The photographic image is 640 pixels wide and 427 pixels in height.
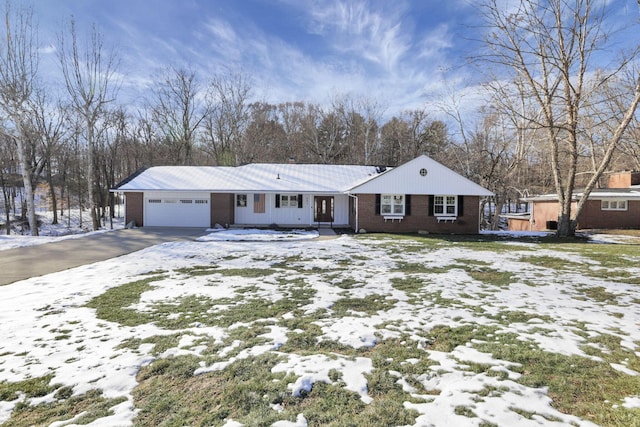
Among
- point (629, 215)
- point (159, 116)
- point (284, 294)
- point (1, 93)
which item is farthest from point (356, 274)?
point (159, 116)

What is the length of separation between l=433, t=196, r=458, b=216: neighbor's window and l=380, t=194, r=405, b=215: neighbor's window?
6.17 ft

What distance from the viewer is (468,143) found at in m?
28.0

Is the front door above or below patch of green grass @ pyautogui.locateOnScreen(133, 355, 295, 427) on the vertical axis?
above

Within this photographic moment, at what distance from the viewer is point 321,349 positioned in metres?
3.92

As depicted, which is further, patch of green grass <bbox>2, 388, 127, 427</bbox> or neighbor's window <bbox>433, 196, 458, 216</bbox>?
neighbor's window <bbox>433, 196, 458, 216</bbox>

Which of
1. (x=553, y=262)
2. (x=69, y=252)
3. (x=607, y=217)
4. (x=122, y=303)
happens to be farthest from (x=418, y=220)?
(x=69, y=252)

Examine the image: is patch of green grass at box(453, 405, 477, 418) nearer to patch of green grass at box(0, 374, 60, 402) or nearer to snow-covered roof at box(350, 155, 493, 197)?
patch of green grass at box(0, 374, 60, 402)

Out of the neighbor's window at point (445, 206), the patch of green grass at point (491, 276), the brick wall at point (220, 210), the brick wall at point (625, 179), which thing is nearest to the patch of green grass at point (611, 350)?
the patch of green grass at point (491, 276)

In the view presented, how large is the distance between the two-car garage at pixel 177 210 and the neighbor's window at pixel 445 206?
13213 millimetres

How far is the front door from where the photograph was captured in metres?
20.1

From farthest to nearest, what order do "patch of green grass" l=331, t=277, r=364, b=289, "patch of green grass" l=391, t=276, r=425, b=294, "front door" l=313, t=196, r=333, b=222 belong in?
"front door" l=313, t=196, r=333, b=222 → "patch of green grass" l=331, t=277, r=364, b=289 → "patch of green grass" l=391, t=276, r=425, b=294

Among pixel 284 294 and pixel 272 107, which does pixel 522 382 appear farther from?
pixel 272 107

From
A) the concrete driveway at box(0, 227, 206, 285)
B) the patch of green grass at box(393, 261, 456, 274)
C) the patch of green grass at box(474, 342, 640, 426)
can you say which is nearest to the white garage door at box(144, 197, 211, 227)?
the concrete driveway at box(0, 227, 206, 285)

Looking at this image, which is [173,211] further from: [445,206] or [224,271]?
[445,206]
